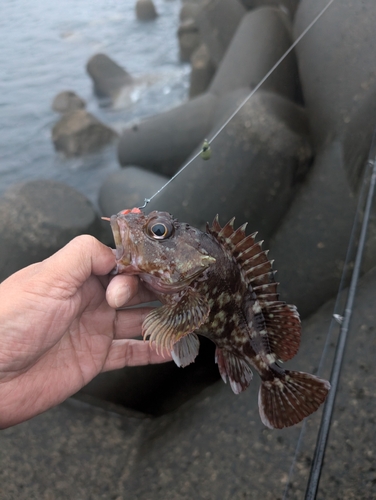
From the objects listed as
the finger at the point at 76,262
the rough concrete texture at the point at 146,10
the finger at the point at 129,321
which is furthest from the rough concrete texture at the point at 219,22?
the rough concrete texture at the point at 146,10

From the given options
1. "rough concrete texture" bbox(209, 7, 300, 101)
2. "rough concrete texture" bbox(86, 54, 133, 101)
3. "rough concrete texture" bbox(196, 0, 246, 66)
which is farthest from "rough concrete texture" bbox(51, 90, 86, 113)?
"rough concrete texture" bbox(209, 7, 300, 101)

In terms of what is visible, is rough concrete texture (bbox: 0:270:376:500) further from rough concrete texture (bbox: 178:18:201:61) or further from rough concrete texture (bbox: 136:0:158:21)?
rough concrete texture (bbox: 136:0:158:21)

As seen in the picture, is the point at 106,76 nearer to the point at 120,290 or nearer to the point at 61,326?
the point at 61,326

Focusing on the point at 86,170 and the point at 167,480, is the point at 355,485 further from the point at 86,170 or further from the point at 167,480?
the point at 86,170

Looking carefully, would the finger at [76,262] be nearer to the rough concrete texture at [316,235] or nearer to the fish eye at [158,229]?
the fish eye at [158,229]

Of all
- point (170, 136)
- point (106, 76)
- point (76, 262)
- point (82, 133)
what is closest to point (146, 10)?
point (106, 76)
